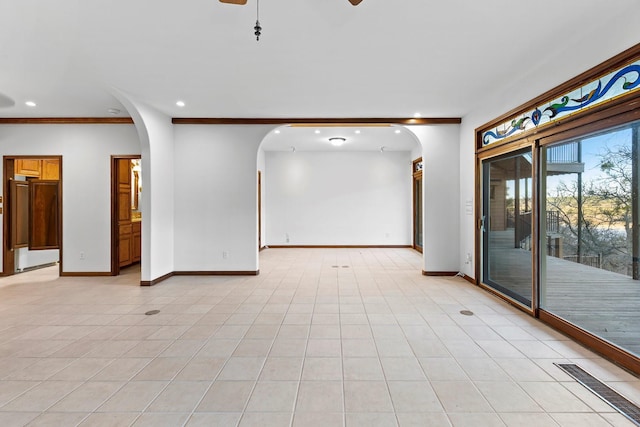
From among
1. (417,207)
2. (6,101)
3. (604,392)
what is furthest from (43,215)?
(417,207)

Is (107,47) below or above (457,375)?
above

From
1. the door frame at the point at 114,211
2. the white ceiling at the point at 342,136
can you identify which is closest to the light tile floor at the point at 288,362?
the door frame at the point at 114,211

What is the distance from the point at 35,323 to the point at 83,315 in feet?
1.42

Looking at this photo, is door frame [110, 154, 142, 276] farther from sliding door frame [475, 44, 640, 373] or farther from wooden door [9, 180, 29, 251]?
sliding door frame [475, 44, 640, 373]

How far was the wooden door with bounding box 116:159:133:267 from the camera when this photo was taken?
6062 mm

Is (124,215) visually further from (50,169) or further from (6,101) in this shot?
(6,101)

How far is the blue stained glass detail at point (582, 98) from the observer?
245cm

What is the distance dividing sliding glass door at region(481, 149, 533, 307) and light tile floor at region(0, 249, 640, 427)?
0.45 m

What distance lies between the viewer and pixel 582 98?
9.52 feet

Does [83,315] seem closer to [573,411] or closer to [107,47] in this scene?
[107,47]

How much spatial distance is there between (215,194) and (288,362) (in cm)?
387

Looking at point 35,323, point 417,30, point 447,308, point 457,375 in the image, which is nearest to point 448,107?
point 417,30

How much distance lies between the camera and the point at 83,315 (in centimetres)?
373

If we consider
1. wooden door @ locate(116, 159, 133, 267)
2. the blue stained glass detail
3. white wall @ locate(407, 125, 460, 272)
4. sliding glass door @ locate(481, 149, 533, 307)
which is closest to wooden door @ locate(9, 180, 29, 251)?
wooden door @ locate(116, 159, 133, 267)
